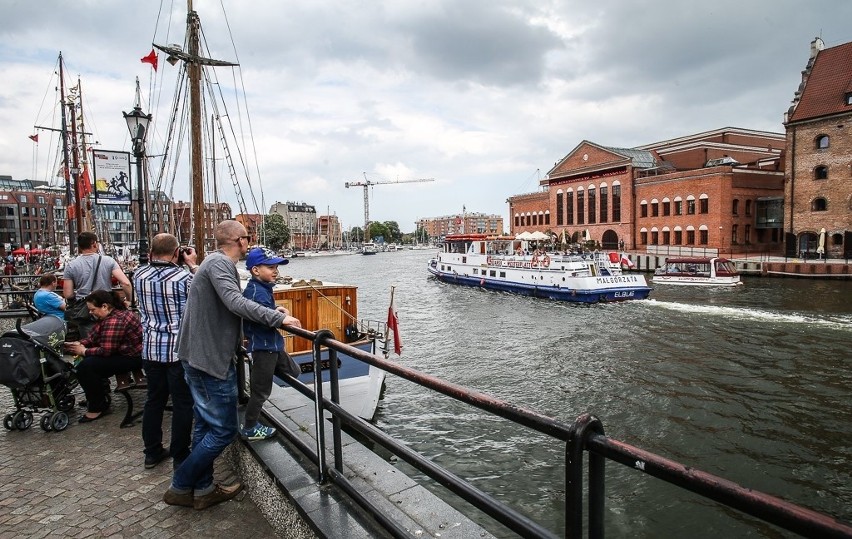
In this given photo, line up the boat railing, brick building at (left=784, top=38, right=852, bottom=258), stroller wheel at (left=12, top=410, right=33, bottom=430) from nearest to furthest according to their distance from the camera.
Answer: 1. the boat railing
2. stroller wheel at (left=12, top=410, right=33, bottom=430)
3. brick building at (left=784, top=38, right=852, bottom=258)

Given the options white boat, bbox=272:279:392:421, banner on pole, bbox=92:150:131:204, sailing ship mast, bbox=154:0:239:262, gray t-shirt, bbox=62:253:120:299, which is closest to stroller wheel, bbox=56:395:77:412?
gray t-shirt, bbox=62:253:120:299

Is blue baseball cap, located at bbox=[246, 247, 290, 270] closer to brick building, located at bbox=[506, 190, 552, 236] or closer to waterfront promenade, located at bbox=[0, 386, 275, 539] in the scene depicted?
waterfront promenade, located at bbox=[0, 386, 275, 539]

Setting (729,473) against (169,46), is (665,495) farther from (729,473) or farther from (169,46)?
(169,46)

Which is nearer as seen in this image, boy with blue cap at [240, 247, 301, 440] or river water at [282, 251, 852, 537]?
boy with blue cap at [240, 247, 301, 440]

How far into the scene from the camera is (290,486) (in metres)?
3.56

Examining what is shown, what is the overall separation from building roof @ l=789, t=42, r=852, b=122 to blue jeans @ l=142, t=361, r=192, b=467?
54.6 m

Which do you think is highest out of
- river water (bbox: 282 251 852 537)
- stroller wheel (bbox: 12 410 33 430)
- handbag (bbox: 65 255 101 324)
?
handbag (bbox: 65 255 101 324)

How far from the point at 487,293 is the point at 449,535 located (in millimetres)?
34754

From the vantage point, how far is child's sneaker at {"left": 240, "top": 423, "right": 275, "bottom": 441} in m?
4.41

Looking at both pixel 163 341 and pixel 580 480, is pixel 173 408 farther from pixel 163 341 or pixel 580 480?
pixel 580 480

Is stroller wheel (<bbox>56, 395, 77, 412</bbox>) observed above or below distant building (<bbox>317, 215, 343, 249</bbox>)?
below

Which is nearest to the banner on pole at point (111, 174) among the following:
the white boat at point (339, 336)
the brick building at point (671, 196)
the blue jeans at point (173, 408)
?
the white boat at point (339, 336)

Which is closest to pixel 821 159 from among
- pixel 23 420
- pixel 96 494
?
pixel 96 494

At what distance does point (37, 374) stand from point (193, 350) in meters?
3.49
